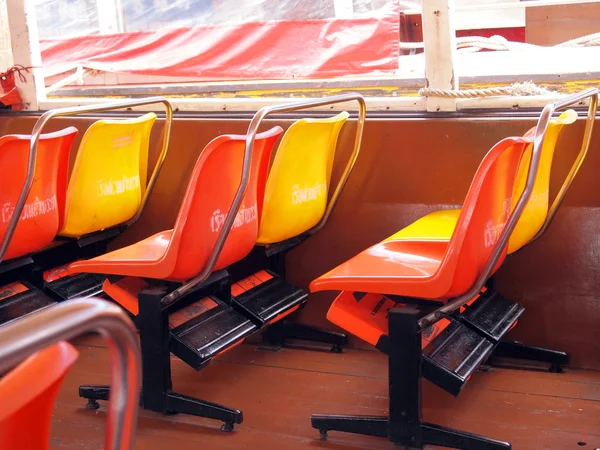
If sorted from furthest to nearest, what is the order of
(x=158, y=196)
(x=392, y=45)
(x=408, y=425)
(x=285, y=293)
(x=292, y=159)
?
(x=392, y=45), (x=158, y=196), (x=285, y=293), (x=292, y=159), (x=408, y=425)

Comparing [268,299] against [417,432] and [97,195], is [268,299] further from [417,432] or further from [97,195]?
[417,432]

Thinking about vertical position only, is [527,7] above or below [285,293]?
above

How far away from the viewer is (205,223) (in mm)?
2492

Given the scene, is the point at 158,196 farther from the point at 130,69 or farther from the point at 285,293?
the point at 130,69

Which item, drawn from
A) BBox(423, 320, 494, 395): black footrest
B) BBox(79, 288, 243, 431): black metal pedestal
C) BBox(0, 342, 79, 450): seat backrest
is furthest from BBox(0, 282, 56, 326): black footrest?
BBox(0, 342, 79, 450): seat backrest

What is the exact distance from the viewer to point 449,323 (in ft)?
8.52

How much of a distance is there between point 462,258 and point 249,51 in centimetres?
246

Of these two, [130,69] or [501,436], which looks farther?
[130,69]

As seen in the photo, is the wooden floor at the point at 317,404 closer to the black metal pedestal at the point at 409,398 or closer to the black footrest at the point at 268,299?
the black metal pedestal at the point at 409,398

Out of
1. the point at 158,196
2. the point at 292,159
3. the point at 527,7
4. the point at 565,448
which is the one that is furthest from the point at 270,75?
the point at 527,7

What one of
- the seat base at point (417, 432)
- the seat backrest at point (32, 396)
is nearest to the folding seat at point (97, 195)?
the seat base at point (417, 432)

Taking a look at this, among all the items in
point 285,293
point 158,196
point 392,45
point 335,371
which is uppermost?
point 392,45

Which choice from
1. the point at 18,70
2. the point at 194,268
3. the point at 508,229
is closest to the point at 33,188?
the point at 194,268

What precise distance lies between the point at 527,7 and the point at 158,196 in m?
4.68
